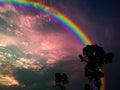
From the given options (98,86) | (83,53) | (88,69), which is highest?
(83,53)

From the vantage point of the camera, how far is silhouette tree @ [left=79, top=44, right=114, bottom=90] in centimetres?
5406

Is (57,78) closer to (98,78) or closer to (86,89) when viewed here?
(86,89)

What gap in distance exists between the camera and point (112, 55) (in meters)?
55.3

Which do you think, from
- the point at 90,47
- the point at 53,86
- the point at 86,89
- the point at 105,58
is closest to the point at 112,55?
the point at 105,58

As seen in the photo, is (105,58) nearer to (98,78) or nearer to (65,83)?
(98,78)

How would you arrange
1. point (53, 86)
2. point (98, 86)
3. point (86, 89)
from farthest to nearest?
point (53, 86) < point (86, 89) < point (98, 86)

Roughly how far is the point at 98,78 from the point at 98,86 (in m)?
1.98

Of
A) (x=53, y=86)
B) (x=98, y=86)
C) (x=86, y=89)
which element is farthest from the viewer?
(x=53, y=86)

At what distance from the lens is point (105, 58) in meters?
55.7

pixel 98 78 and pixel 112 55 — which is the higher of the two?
pixel 112 55

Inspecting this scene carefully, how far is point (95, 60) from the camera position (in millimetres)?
54688

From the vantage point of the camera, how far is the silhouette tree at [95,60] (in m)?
54.1

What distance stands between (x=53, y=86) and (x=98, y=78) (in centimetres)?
2685

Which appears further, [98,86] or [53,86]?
[53,86]
